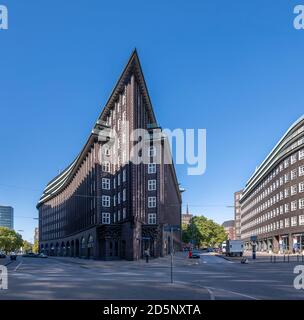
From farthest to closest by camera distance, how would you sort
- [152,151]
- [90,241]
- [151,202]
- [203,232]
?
[203,232] < [90,241] < [152,151] < [151,202]

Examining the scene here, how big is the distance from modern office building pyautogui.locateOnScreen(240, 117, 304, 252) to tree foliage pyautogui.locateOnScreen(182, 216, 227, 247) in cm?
3816

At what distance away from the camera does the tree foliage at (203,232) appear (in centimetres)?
16825

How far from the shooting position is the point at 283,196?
96.2m

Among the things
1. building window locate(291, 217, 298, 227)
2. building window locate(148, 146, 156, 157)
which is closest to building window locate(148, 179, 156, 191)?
building window locate(148, 146, 156, 157)

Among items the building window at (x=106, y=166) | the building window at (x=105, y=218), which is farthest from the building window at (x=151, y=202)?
the building window at (x=106, y=166)

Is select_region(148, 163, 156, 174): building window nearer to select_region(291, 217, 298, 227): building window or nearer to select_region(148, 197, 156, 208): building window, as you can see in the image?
select_region(148, 197, 156, 208): building window

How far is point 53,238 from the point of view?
13675cm

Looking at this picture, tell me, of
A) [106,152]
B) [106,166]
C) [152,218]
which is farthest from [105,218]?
[106,152]

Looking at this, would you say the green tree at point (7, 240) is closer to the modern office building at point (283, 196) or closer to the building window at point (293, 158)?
the modern office building at point (283, 196)

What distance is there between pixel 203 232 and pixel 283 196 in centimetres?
8013

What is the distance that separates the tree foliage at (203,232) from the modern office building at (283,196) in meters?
38.2

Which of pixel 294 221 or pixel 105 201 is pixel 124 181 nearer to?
pixel 105 201

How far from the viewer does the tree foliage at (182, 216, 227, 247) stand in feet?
552
